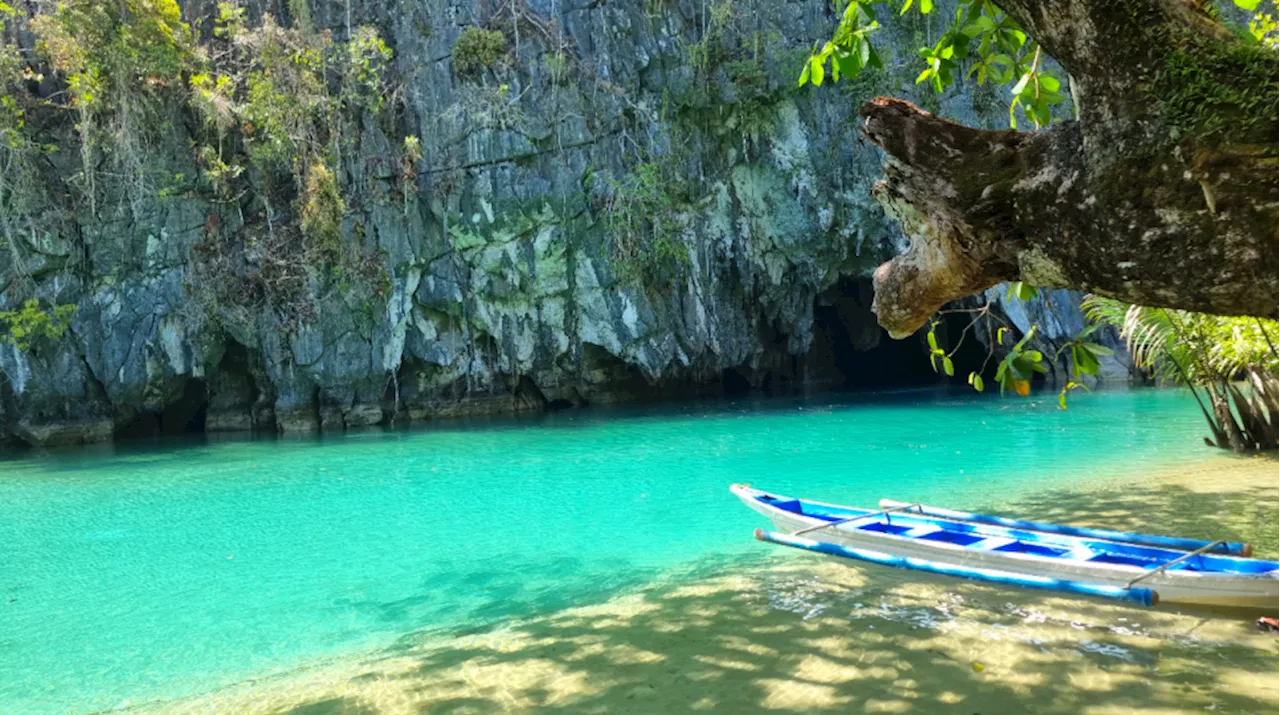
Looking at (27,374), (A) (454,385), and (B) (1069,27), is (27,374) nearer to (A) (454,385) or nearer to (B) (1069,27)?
(A) (454,385)

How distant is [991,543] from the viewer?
5625 millimetres

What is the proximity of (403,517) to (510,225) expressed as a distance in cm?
1294

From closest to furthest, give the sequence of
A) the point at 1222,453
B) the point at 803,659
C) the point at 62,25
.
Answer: the point at 803,659, the point at 1222,453, the point at 62,25

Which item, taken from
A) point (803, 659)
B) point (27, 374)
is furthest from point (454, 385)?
point (803, 659)

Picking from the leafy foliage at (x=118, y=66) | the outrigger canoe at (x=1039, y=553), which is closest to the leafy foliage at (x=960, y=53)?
the outrigger canoe at (x=1039, y=553)

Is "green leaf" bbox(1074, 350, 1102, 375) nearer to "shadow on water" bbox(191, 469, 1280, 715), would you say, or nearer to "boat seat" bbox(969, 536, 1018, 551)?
"shadow on water" bbox(191, 469, 1280, 715)

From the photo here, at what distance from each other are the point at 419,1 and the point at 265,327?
955 cm

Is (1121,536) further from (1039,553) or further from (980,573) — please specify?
(980,573)

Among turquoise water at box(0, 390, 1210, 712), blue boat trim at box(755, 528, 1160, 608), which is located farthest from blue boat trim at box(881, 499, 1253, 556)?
turquoise water at box(0, 390, 1210, 712)

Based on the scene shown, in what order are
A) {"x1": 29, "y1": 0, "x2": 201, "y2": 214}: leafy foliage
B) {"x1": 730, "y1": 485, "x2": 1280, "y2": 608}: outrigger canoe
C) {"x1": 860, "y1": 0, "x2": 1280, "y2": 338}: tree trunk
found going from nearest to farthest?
{"x1": 860, "y1": 0, "x2": 1280, "y2": 338}: tree trunk
{"x1": 730, "y1": 485, "x2": 1280, "y2": 608}: outrigger canoe
{"x1": 29, "y1": 0, "x2": 201, "y2": 214}: leafy foliage

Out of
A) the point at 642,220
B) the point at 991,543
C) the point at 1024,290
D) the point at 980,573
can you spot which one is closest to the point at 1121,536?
the point at 991,543

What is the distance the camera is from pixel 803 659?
14.8ft

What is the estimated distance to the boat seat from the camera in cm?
554

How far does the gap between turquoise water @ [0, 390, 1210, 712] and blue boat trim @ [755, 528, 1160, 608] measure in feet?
3.95
